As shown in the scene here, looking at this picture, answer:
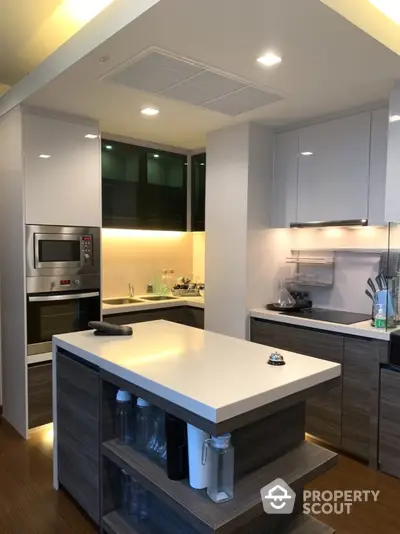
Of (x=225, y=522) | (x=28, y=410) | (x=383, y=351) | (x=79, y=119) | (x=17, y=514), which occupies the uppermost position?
(x=79, y=119)

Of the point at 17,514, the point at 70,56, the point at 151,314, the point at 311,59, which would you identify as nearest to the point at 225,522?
the point at 17,514

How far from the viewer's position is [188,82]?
7.93 feet

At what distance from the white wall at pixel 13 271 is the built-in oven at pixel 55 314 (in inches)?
2.4

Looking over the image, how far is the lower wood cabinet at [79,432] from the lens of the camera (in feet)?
6.32

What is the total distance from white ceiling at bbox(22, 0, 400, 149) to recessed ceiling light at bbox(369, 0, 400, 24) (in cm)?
28

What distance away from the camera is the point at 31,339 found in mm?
2975

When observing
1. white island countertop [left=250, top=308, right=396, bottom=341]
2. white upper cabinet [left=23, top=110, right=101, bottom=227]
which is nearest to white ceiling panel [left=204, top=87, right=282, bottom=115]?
white upper cabinet [left=23, top=110, right=101, bottom=227]

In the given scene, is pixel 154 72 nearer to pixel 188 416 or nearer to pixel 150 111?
pixel 150 111

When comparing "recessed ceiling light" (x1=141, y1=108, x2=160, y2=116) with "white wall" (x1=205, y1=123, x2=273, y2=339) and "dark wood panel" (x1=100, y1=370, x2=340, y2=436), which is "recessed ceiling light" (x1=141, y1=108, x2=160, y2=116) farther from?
"dark wood panel" (x1=100, y1=370, x2=340, y2=436)

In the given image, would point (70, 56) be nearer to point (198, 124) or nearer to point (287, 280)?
point (198, 124)

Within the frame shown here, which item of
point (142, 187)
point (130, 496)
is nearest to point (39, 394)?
point (130, 496)

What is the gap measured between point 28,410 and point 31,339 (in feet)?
1.69

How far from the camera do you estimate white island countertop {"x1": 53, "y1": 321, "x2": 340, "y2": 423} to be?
1.33m

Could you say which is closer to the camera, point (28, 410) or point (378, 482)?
point (378, 482)
